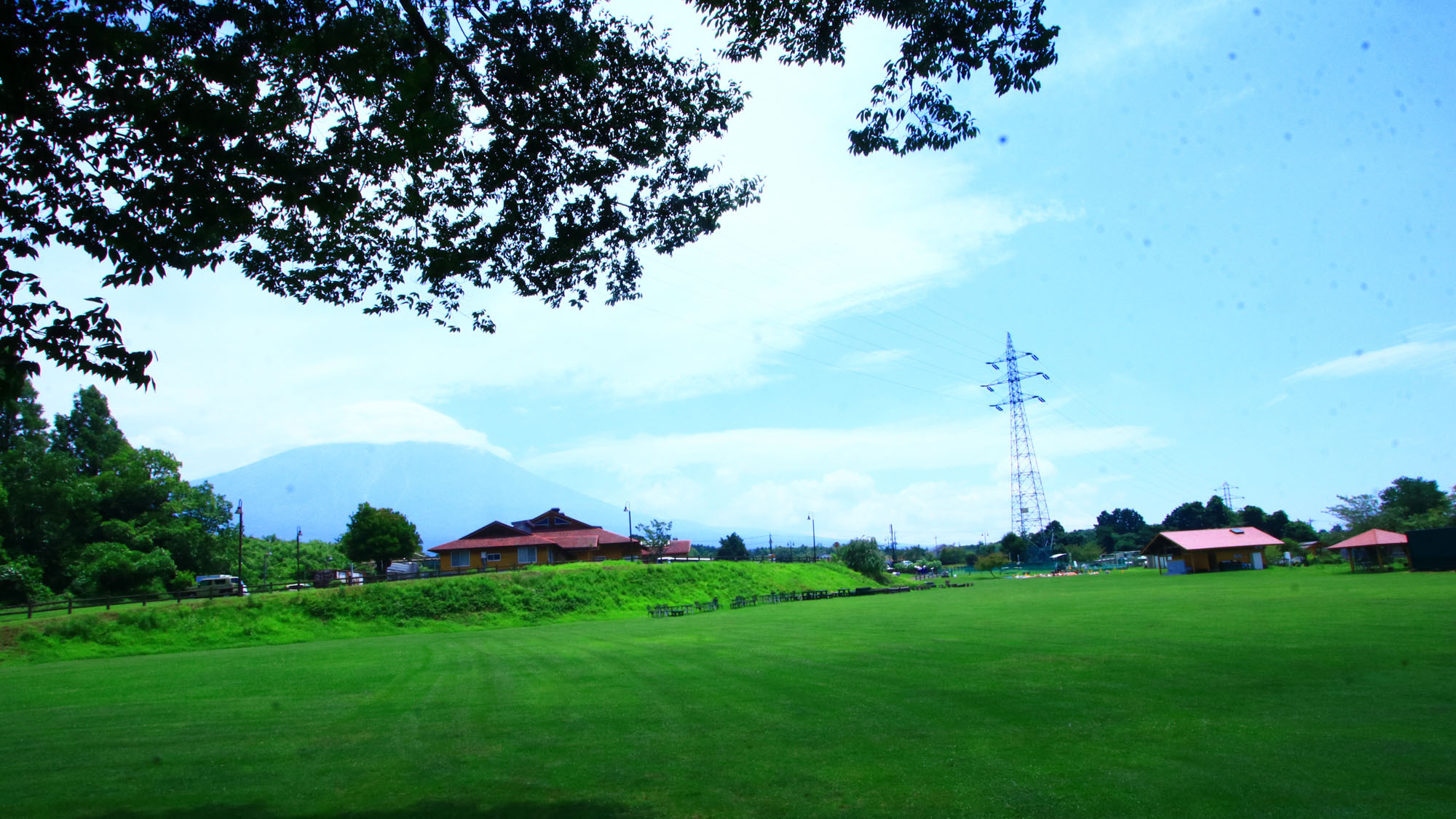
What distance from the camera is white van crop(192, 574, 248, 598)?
4216cm

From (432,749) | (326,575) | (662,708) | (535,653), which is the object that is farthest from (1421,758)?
(326,575)

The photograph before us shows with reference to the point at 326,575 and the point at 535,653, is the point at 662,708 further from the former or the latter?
the point at 326,575

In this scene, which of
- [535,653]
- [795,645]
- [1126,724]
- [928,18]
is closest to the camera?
[928,18]

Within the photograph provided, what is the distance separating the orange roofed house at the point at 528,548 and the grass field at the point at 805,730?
51.8 meters

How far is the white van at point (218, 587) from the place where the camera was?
1660 inches

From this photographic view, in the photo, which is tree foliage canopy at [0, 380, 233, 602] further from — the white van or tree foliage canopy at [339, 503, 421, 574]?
tree foliage canopy at [339, 503, 421, 574]

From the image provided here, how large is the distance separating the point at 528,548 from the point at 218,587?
30.8 m

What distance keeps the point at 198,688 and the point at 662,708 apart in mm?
12071

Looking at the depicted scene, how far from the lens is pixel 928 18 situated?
9.23m

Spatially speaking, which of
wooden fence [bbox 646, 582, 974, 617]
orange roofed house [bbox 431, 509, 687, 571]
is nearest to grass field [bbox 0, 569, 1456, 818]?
wooden fence [bbox 646, 582, 974, 617]

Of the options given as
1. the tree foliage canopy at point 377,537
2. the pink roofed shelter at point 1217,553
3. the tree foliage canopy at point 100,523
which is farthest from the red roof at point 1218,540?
the tree foliage canopy at point 100,523

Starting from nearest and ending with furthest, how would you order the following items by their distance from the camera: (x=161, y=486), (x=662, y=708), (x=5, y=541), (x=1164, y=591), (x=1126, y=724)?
(x=1126, y=724), (x=662, y=708), (x=1164, y=591), (x=5, y=541), (x=161, y=486)

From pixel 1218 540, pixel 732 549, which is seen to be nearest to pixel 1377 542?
pixel 1218 540

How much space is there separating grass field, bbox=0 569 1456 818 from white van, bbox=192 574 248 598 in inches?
919
